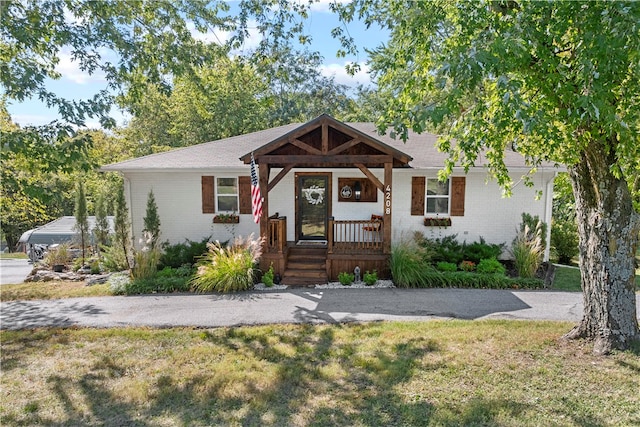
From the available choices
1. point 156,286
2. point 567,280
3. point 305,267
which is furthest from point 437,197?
point 156,286

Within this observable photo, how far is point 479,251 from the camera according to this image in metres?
11.1

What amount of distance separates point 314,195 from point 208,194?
3.17 metres

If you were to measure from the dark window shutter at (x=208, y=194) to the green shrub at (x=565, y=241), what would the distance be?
1132 cm

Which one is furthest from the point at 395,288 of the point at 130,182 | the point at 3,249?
the point at 3,249

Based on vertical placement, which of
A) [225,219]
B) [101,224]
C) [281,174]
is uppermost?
[281,174]

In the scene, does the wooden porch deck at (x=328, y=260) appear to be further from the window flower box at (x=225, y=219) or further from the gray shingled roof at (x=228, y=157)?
the gray shingled roof at (x=228, y=157)

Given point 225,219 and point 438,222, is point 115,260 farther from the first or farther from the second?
point 438,222

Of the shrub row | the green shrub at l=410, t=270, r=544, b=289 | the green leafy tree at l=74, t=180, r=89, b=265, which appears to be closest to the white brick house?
the green leafy tree at l=74, t=180, r=89, b=265

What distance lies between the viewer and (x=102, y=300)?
874 centimetres

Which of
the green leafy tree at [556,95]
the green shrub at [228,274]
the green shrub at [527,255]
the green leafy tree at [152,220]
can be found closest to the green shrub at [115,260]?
the green leafy tree at [152,220]

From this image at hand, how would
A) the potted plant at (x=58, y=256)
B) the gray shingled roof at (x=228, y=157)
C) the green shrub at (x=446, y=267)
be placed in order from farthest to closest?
the potted plant at (x=58, y=256) < the gray shingled roof at (x=228, y=157) < the green shrub at (x=446, y=267)

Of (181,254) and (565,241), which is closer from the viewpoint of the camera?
(181,254)

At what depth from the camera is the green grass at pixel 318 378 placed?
4.05 metres

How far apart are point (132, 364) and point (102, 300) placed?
4092 mm
